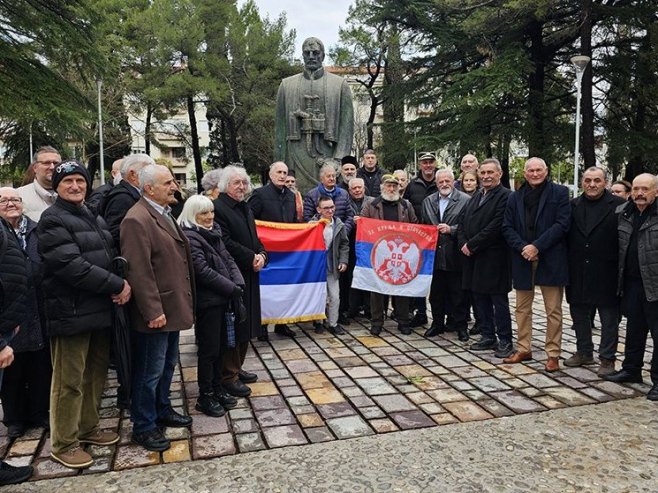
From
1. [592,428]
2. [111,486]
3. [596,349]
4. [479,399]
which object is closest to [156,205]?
[111,486]

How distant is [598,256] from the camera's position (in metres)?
5.38

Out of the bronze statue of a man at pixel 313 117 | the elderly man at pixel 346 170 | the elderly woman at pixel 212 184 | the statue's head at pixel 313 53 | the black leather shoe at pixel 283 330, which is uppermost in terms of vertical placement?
the statue's head at pixel 313 53

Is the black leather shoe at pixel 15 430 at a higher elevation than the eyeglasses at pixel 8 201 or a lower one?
lower

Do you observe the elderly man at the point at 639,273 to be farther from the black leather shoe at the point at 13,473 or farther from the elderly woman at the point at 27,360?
the elderly woman at the point at 27,360

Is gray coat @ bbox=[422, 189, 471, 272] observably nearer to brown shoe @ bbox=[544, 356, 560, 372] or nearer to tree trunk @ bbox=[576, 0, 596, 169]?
brown shoe @ bbox=[544, 356, 560, 372]

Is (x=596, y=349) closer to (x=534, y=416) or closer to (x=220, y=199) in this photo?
(x=534, y=416)

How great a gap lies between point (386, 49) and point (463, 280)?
2634cm

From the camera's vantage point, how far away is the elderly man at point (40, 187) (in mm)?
4601

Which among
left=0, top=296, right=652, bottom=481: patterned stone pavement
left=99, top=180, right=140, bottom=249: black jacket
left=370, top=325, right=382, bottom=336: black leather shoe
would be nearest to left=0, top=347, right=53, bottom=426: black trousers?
left=0, top=296, right=652, bottom=481: patterned stone pavement

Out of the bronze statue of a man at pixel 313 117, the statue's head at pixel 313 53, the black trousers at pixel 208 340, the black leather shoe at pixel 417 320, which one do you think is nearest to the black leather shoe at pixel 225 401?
the black trousers at pixel 208 340

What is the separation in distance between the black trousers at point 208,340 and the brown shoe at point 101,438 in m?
0.75

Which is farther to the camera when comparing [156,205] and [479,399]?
[479,399]

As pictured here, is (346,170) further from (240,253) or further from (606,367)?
(606,367)

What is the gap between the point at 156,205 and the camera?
3.89m
